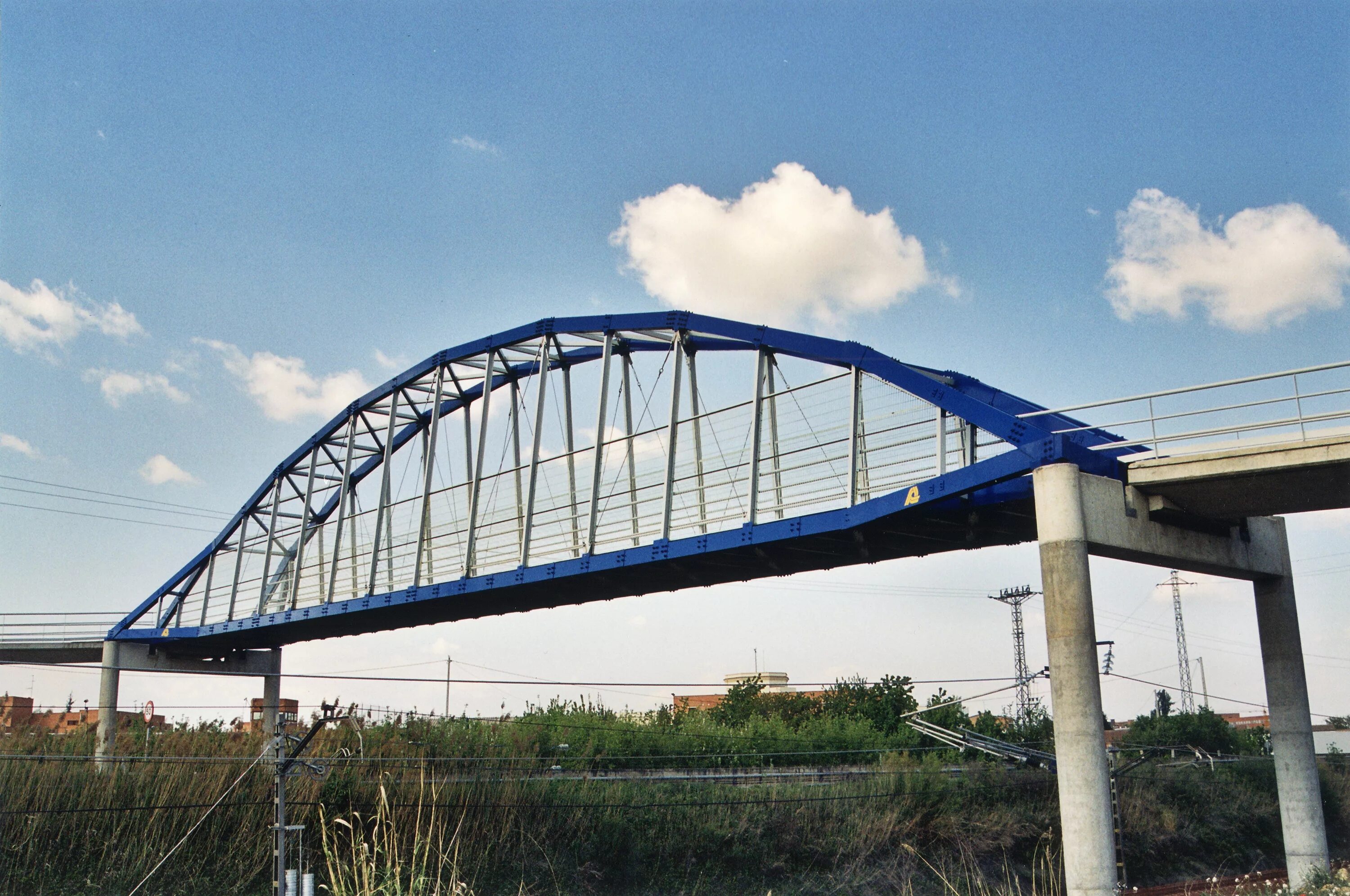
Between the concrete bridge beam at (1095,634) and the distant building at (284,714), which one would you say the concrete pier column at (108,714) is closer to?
the distant building at (284,714)

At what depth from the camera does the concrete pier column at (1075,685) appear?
17.3 m

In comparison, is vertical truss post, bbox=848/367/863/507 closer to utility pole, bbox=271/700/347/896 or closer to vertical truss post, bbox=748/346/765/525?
vertical truss post, bbox=748/346/765/525

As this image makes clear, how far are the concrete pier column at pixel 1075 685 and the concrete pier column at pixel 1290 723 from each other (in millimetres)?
6947

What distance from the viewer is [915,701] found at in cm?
4506

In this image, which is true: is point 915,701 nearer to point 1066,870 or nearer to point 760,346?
point 760,346

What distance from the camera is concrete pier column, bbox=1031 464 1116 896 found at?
1733 cm

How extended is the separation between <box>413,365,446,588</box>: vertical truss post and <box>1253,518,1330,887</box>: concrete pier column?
2016cm

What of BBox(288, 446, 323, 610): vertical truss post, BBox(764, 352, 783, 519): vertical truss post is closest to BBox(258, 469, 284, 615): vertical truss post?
BBox(288, 446, 323, 610): vertical truss post


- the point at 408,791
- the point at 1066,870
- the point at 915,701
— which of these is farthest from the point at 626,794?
the point at 915,701

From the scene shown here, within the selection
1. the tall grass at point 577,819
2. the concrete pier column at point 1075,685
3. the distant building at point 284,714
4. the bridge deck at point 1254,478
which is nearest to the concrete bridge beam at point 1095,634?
the concrete pier column at point 1075,685

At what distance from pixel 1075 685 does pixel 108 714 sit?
29.3m

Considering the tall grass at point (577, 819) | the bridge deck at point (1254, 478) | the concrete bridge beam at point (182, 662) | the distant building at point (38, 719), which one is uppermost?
the bridge deck at point (1254, 478)

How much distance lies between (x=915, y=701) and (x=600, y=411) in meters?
23.3

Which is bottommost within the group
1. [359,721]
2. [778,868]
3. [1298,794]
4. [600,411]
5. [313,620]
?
[778,868]
